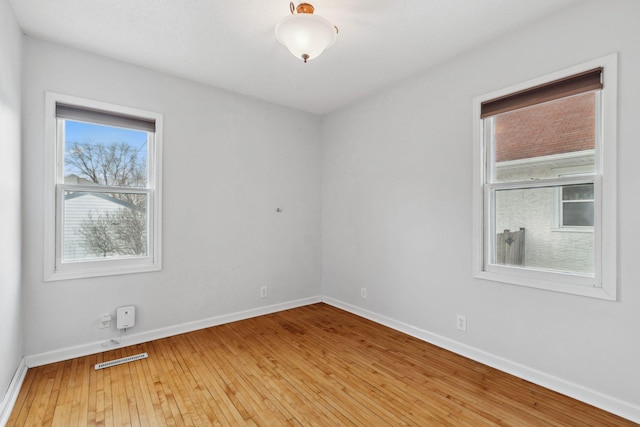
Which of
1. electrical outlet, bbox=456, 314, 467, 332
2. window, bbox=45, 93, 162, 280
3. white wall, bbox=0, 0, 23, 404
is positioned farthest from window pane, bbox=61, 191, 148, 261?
electrical outlet, bbox=456, 314, 467, 332

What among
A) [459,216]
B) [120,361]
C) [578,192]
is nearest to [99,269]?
[120,361]

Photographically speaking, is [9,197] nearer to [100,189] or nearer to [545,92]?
[100,189]

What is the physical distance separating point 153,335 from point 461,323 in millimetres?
3045

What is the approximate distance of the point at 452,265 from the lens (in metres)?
3.03

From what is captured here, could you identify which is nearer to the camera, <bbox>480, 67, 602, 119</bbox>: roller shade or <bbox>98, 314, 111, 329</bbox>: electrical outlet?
<bbox>480, 67, 602, 119</bbox>: roller shade

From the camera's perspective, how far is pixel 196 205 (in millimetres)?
3564

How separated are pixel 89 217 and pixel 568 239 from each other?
407cm

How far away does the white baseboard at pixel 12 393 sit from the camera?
1.98 metres

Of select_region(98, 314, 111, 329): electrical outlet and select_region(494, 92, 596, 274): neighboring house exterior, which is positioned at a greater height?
select_region(494, 92, 596, 274): neighboring house exterior

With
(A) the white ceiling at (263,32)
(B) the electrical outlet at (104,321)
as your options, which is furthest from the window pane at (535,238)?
(B) the electrical outlet at (104,321)

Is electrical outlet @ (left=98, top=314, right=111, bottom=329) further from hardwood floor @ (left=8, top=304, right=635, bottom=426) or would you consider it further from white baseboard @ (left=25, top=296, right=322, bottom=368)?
hardwood floor @ (left=8, top=304, right=635, bottom=426)

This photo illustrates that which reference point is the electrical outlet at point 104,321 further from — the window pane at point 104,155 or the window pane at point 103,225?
the window pane at point 104,155

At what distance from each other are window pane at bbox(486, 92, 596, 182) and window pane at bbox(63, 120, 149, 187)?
345cm

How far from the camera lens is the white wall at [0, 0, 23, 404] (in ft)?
6.77
